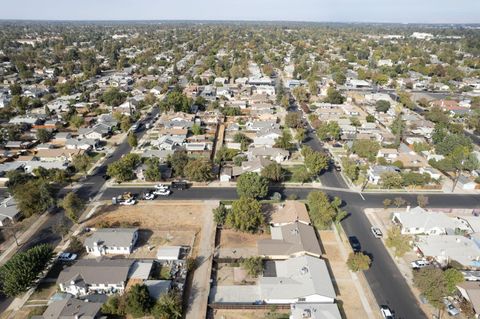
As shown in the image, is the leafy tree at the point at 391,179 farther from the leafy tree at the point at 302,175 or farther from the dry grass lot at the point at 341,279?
→ the dry grass lot at the point at 341,279

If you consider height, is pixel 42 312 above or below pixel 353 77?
below

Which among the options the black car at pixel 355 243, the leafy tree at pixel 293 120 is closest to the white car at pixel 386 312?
the black car at pixel 355 243

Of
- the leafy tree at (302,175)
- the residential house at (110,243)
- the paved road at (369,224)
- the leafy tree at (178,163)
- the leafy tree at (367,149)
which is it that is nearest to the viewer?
the paved road at (369,224)

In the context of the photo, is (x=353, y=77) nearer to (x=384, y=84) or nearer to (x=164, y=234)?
(x=384, y=84)

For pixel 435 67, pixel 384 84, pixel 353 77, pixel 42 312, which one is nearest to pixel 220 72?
pixel 353 77

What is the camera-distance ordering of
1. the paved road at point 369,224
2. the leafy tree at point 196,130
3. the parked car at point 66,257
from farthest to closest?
the leafy tree at point 196,130, the parked car at point 66,257, the paved road at point 369,224

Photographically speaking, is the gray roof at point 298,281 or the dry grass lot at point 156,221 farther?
the dry grass lot at point 156,221

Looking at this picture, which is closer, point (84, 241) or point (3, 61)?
point (84, 241)
